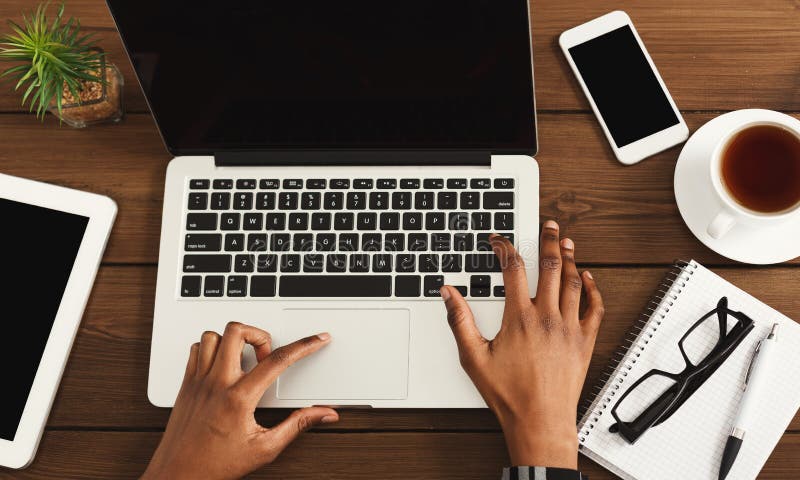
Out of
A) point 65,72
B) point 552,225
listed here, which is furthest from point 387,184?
point 65,72

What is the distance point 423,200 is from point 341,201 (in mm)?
112

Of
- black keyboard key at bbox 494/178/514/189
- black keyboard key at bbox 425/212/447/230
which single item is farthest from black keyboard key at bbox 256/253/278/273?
black keyboard key at bbox 494/178/514/189

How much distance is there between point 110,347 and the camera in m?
0.85

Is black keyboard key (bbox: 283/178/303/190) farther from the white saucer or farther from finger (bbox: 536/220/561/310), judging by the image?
the white saucer

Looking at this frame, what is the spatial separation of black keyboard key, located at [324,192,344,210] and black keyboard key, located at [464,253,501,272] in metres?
0.19

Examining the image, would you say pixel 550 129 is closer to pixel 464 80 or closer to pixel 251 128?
pixel 464 80

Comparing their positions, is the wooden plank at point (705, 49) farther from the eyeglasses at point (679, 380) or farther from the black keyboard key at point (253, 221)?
the black keyboard key at point (253, 221)

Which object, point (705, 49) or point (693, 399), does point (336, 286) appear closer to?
point (693, 399)

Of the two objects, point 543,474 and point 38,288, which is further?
point 38,288

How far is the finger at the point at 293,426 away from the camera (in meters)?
0.77

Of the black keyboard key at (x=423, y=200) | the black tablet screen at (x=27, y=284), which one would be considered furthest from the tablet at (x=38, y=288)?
the black keyboard key at (x=423, y=200)

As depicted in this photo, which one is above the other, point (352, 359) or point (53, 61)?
point (53, 61)

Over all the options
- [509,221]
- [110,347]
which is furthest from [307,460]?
[509,221]

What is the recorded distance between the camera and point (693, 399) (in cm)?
78
